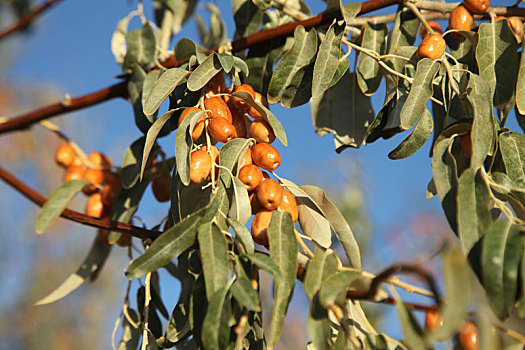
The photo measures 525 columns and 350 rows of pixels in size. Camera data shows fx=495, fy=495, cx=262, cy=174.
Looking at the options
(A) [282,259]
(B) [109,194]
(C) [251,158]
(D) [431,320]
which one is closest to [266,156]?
(C) [251,158]

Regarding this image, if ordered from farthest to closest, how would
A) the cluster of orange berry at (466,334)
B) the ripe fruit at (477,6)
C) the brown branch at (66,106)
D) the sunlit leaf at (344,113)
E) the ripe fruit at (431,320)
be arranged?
the brown branch at (66,106) < the sunlit leaf at (344,113) < the ripe fruit at (477,6) < the ripe fruit at (431,320) < the cluster of orange berry at (466,334)

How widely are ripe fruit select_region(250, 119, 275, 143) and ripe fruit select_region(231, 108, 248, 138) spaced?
0.04m

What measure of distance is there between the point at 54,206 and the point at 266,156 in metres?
0.46

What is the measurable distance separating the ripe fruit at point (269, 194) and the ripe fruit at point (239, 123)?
0.14 meters

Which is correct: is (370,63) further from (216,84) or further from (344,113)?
(216,84)

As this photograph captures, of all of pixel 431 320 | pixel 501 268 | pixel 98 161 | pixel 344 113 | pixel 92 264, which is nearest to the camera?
pixel 501 268

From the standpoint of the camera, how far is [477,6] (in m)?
0.83

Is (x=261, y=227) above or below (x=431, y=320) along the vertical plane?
above

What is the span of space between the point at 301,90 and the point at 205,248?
0.37 meters

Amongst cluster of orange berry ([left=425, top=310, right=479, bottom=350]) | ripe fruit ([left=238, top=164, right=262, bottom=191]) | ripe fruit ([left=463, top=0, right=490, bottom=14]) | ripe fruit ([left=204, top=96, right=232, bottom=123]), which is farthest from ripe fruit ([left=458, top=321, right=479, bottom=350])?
ripe fruit ([left=463, top=0, right=490, bottom=14])

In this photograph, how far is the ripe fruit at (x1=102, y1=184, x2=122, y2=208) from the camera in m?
1.08

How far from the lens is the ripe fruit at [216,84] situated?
79cm

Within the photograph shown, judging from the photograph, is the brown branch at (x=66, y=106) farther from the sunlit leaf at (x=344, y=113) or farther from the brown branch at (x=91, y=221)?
the sunlit leaf at (x=344, y=113)

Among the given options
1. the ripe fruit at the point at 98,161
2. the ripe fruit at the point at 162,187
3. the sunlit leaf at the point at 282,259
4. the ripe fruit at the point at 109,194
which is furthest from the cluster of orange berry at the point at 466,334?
the ripe fruit at the point at 98,161
